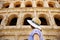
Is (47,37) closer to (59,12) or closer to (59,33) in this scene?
(59,33)

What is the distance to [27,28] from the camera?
10.2m

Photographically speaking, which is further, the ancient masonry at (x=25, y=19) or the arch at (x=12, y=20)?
the arch at (x=12, y=20)

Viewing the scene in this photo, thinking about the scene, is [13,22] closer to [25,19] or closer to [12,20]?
[12,20]

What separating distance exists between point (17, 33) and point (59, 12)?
189 inches

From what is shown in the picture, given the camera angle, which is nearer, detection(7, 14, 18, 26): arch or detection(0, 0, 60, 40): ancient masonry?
detection(0, 0, 60, 40): ancient masonry

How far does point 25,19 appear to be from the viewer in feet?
42.3

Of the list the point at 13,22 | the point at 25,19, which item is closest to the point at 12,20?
the point at 13,22

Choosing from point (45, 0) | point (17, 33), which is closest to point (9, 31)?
point (17, 33)

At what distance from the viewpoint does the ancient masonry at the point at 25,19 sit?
9.82 metres

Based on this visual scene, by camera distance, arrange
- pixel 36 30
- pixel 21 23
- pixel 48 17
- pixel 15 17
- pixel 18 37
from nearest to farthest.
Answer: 1. pixel 36 30
2. pixel 18 37
3. pixel 21 23
4. pixel 48 17
5. pixel 15 17

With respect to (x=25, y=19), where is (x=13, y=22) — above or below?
below

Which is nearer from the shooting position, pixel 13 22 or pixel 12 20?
pixel 13 22

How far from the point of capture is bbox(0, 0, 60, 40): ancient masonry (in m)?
9.82

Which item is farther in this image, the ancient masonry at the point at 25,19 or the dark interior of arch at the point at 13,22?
the dark interior of arch at the point at 13,22
